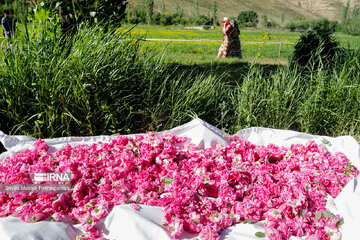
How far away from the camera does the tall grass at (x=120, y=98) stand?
2.68m

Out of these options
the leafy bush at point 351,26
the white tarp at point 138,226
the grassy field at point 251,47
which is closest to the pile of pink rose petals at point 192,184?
the white tarp at point 138,226

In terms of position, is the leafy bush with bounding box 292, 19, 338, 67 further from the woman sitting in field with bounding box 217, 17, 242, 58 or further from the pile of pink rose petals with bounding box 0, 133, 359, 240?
the woman sitting in field with bounding box 217, 17, 242, 58

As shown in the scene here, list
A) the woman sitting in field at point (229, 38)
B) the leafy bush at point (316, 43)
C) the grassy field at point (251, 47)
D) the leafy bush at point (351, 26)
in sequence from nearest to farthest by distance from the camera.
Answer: the grassy field at point (251, 47) < the leafy bush at point (316, 43) < the leafy bush at point (351, 26) < the woman sitting in field at point (229, 38)

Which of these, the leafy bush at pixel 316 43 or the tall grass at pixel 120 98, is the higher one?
the leafy bush at pixel 316 43

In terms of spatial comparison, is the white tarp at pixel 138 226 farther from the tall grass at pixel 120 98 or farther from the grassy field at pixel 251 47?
the grassy field at pixel 251 47

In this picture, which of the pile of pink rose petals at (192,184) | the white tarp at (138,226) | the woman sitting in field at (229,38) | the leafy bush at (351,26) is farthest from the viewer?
the woman sitting in field at (229,38)

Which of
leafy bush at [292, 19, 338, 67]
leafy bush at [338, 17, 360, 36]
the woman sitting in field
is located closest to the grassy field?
leafy bush at [338, 17, 360, 36]

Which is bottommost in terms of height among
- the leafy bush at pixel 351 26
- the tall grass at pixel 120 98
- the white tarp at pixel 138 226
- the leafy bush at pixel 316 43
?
the white tarp at pixel 138 226

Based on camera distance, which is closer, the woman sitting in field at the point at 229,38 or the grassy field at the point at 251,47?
the grassy field at the point at 251,47

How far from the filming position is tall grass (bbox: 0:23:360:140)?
268 cm

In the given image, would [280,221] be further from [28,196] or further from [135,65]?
[135,65]

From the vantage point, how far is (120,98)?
291 cm

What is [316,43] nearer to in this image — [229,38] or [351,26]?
[351,26]

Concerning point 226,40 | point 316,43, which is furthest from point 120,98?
point 226,40
